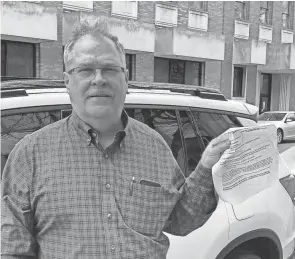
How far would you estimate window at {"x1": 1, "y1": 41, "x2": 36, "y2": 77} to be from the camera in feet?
43.7

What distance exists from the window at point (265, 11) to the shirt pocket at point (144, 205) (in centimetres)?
2247

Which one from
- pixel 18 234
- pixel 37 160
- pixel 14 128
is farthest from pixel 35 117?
pixel 18 234

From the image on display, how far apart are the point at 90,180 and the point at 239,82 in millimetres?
20599

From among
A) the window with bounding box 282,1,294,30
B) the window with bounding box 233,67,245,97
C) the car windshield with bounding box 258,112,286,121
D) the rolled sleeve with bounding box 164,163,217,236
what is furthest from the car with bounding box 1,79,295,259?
the window with bounding box 282,1,294,30

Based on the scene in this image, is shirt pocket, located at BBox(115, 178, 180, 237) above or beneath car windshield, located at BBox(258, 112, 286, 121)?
above

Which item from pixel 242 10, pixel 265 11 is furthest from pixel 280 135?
pixel 265 11

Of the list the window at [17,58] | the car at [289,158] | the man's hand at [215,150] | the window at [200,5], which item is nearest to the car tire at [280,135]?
the window at [200,5]

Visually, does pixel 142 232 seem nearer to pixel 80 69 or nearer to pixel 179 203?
pixel 179 203

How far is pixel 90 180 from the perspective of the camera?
1.70m

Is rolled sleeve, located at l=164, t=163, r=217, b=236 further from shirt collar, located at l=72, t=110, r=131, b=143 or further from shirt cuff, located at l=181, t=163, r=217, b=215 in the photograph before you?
shirt collar, located at l=72, t=110, r=131, b=143

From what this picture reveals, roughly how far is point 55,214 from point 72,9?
13817 millimetres

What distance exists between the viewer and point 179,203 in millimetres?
1886

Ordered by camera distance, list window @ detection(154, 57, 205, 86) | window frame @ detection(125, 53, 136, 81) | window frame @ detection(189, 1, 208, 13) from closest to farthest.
→ window frame @ detection(125, 53, 136, 81)
window @ detection(154, 57, 205, 86)
window frame @ detection(189, 1, 208, 13)

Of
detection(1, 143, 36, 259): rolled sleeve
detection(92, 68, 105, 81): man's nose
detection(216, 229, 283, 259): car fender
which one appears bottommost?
detection(216, 229, 283, 259): car fender
